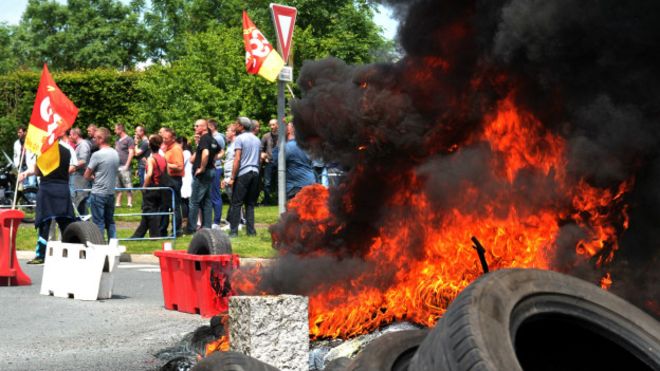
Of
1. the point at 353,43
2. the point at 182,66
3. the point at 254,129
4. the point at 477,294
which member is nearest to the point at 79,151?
the point at 254,129

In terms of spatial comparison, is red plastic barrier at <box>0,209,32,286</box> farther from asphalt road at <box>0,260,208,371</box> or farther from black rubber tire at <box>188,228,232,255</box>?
black rubber tire at <box>188,228,232,255</box>

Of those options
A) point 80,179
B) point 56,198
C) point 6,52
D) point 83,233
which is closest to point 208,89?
point 80,179

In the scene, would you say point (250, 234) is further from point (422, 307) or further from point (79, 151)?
point (422, 307)

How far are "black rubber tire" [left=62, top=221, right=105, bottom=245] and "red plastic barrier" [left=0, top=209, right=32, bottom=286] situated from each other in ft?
3.41

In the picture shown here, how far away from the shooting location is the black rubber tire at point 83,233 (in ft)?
45.2

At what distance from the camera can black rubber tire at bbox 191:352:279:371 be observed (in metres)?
6.10

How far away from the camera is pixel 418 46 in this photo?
868 centimetres

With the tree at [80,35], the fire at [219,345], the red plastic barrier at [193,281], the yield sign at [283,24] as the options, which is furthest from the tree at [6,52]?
the fire at [219,345]

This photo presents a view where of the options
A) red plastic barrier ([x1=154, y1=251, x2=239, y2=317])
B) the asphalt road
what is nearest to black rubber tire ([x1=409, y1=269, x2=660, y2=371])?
the asphalt road

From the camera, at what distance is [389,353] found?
5.95m

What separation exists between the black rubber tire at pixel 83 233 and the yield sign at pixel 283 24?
3.14m

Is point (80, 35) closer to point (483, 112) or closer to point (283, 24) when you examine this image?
point (283, 24)

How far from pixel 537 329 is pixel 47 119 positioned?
36.5ft

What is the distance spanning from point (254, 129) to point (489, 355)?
643 inches
